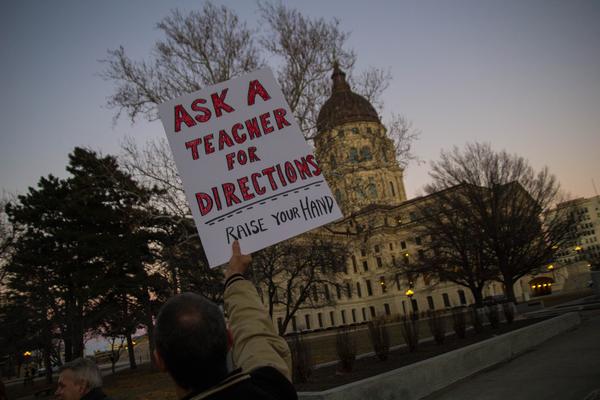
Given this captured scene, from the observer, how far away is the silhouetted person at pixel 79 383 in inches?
141

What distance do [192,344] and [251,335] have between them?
0.47 m

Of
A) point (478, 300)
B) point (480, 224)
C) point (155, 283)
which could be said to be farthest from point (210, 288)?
point (478, 300)

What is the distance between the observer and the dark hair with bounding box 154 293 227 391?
1543 mm

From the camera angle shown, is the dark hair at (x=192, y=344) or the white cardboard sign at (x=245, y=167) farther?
the white cardboard sign at (x=245, y=167)

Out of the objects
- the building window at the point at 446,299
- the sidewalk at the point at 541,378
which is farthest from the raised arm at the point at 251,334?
the building window at the point at 446,299

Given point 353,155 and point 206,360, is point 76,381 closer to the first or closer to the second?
point 206,360

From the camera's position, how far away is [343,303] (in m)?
81.4

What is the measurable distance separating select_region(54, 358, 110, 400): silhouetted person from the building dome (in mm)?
14009

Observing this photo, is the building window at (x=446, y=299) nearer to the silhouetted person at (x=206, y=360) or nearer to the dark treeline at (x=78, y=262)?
the dark treeline at (x=78, y=262)

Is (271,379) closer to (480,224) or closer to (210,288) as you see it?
(210,288)

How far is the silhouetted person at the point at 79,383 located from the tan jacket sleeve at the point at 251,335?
7.24ft

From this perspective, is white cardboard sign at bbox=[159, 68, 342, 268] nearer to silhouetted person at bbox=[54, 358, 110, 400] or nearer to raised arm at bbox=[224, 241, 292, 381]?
raised arm at bbox=[224, 241, 292, 381]

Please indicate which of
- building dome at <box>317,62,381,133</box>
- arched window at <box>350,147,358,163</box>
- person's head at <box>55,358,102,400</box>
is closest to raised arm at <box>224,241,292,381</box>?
person's head at <box>55,358,102,400</box>

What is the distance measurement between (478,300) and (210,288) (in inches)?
731
